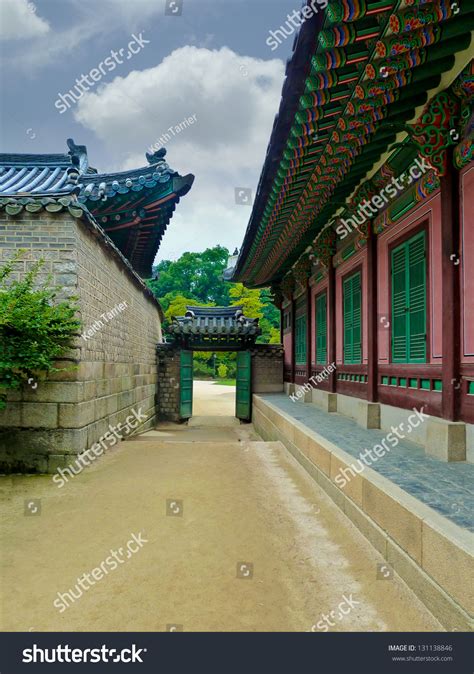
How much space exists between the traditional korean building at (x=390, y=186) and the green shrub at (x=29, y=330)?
325 cm

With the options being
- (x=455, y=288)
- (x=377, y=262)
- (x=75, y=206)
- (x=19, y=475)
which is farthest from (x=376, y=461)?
(x=75, y=206)

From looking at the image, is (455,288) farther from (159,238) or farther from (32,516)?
(159,238)

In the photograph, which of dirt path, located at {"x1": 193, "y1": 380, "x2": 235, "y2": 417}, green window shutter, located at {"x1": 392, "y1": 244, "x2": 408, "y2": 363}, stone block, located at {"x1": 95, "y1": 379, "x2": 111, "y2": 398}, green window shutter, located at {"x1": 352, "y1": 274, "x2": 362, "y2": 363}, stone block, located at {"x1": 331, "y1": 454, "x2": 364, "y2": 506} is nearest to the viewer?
stone block, located at {"x1": 331, "y1": 454, "x2": 364, "y2": 506}

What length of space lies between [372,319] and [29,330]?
16.2 ft

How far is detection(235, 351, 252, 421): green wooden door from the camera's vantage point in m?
14.1

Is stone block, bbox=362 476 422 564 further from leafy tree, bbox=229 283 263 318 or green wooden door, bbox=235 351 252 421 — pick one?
leafy tree, bbox=229 283 263 318

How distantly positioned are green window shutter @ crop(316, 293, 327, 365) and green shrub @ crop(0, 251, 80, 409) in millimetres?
5812

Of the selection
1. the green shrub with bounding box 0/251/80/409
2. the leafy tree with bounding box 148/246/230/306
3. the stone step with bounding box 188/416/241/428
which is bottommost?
the stone step with bounding box 188/416/241/428

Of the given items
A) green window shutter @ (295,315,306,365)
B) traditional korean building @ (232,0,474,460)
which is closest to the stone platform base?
traditional korean building @ (232,0,474,460)

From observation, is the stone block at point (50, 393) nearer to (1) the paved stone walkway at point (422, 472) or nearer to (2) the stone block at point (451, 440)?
(1) the paved stone walkway at point (422, 472)

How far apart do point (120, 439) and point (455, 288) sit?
21.3 ft

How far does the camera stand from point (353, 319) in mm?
7379

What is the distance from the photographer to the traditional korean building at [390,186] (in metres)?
2.92

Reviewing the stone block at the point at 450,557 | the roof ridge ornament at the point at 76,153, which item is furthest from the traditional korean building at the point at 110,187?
the stone block at the point at 450,557
